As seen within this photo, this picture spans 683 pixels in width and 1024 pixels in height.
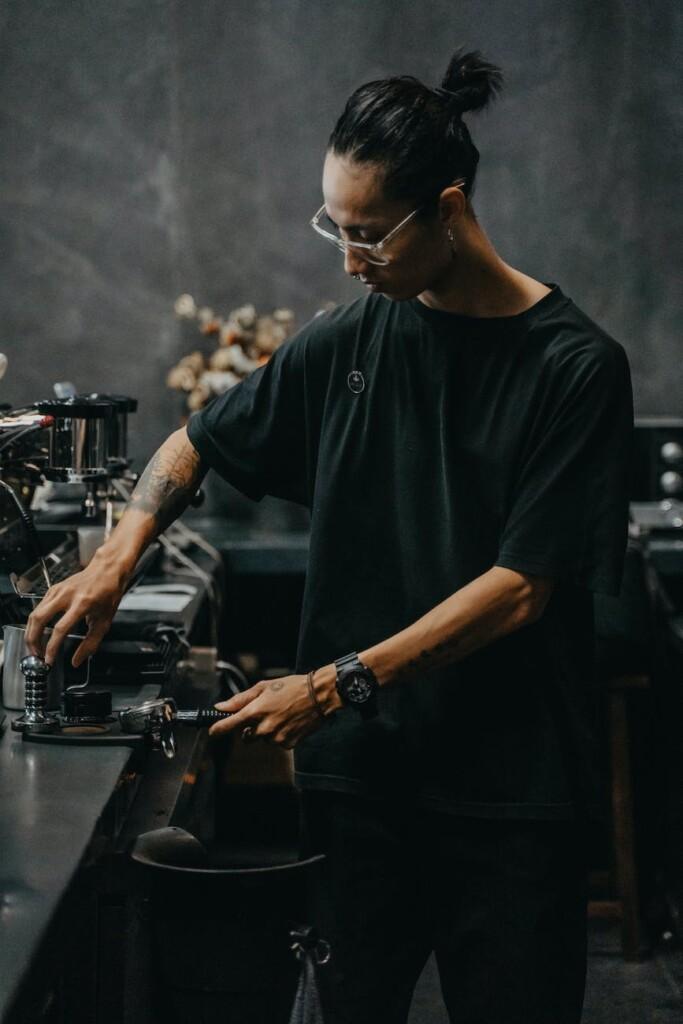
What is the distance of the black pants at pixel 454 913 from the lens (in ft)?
5.75

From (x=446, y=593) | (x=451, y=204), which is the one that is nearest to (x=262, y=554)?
(x=446, y=593)

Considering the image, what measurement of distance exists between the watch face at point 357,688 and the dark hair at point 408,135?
598 millimetres

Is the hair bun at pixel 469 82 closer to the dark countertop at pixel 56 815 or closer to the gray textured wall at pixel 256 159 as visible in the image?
the dark countertop at pixel 56 815

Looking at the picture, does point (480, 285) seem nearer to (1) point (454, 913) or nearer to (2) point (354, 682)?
(2) point (354, 682)

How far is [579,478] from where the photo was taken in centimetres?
175

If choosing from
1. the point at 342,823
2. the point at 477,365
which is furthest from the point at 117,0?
the point at 342,823

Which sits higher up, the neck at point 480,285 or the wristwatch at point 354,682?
the neck at point 480,285

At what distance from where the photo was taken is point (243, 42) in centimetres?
438

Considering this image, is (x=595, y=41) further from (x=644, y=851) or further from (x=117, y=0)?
(x=644, y=851)

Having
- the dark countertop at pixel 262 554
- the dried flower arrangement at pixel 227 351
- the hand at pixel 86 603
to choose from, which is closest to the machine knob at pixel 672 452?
the dark countertop at pixel 262 554

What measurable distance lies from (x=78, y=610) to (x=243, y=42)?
2997 mm

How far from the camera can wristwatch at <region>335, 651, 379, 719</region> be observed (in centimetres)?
172

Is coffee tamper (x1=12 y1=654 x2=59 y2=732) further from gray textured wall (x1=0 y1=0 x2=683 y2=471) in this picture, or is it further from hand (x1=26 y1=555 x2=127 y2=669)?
gray textured wall (x1=0 y1=0 x2=683 y2=471)

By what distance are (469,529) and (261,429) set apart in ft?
1.20
